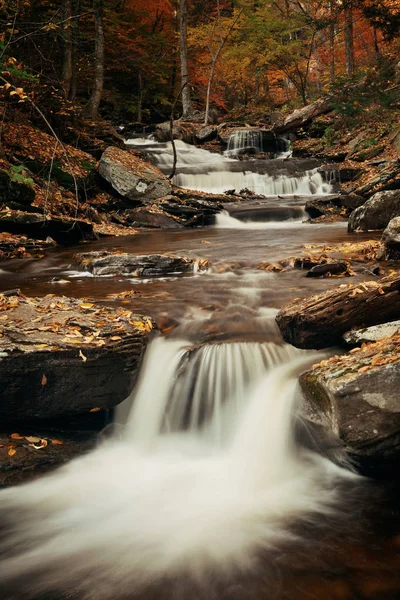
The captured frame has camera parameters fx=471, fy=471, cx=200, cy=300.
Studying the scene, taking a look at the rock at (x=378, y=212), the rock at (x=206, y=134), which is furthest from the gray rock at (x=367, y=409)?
the rock at (x=206, y=134)

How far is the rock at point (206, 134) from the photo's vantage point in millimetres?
23891

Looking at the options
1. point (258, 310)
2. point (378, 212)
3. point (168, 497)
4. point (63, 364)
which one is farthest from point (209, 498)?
point (378, 212)

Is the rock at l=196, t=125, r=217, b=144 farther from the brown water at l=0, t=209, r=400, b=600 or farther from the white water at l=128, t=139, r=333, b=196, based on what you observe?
the brown water at l=0, t=209, r=400, b=600

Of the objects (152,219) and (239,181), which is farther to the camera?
(239,181)

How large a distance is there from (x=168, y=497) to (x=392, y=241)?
595 cm

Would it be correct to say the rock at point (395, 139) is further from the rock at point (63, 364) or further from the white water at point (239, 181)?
the rock at point (63, 364)

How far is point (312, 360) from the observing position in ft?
15.5

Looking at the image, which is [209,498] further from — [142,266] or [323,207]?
[323,207]

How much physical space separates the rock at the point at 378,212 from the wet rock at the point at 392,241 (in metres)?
3.46

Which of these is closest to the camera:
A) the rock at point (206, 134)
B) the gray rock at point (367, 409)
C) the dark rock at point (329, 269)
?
the gray rock at point (367, 409)

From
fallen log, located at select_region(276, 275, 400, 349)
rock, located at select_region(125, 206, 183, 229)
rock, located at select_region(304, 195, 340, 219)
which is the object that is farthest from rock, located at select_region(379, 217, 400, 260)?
rock, located at select_region(125, 206, 183, 229)

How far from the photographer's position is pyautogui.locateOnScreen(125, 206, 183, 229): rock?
47.8 ft

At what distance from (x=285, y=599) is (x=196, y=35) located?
3088 cm

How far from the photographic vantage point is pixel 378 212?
11.4 metres
